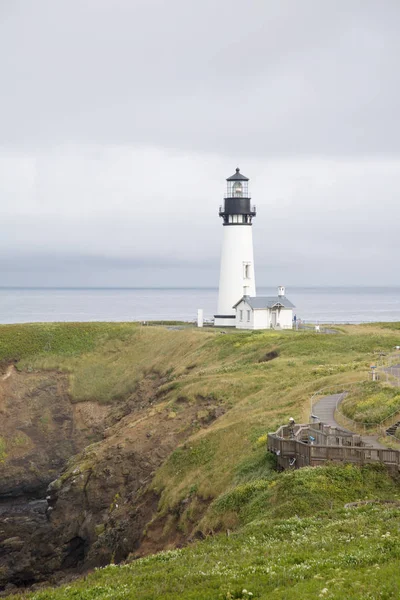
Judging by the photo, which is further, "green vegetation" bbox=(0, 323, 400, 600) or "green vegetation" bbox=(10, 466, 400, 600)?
"green vegetation" bbox=(0, 323, 400, 600)

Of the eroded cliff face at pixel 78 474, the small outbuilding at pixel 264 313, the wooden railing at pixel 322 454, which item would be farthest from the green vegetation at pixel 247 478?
the small outbuilding at pixel 264 313

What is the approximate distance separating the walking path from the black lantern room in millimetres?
42219

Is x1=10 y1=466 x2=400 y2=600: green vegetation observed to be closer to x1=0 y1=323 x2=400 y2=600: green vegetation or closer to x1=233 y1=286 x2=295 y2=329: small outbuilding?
x1=0 y1=323 x2=400 y2=600: green vegetation

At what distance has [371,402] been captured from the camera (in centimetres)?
3478

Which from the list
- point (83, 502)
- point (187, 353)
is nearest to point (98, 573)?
point (83, 502)

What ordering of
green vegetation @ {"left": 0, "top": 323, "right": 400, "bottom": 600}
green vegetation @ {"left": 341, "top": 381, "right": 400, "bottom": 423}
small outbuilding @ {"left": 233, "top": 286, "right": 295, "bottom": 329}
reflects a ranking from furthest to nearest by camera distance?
small outbuilding @ {"left": 233, "top": 286, "right": 295, "bottom": 329}
green vegetation @ {"left": 341, "top": 381, "right": 400, "bottom": 423}
green vegetation @ {"left": 0, "top": 323, "right": 400, "bottom": 600}

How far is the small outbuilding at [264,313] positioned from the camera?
7688cm

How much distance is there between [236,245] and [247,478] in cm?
5118

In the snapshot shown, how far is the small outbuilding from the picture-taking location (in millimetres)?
76875

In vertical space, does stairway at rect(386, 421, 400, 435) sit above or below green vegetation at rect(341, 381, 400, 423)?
below

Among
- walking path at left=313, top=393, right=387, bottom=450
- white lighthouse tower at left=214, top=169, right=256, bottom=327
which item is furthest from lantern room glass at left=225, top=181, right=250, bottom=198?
walking path at left=313, top=393, right=387, bottom=450

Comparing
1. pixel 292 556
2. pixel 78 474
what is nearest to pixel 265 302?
pixel 78 474

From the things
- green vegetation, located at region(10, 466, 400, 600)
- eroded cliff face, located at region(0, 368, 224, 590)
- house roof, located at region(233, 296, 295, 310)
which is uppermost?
house roof, located at region(233, 296, 295, 310)

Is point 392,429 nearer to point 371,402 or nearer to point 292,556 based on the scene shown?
point 371,402
